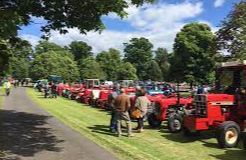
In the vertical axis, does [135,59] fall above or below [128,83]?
above

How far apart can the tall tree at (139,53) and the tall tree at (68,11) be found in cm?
11350

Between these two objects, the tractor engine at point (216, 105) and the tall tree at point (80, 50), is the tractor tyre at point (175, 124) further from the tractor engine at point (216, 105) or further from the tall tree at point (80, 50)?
the tall tree at point (80, 50)

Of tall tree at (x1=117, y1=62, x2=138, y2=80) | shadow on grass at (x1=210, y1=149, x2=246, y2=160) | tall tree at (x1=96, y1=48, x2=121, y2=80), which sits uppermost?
tall tree at (x1=96, y1=48, x2=121, y2=80)

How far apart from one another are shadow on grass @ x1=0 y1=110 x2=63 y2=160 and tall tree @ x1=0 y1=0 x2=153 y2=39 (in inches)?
147

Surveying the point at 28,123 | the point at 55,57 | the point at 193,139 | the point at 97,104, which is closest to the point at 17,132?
the point at 28,123

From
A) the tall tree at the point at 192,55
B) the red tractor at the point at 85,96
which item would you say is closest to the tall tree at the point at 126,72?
the tall tree at the point at 192,55

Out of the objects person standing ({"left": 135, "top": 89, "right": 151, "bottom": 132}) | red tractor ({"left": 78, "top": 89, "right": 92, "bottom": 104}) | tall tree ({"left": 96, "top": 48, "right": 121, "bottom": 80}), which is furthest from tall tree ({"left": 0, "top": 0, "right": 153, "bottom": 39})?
tall tree ({"left": 96, "top": 48, "right": 121, "bottom": 80})

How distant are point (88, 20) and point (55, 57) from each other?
93111 mm

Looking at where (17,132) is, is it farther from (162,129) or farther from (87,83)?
(87,83)

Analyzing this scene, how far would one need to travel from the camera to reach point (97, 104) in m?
35.6

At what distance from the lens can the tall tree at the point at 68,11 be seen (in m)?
15.6

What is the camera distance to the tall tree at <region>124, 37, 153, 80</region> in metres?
135

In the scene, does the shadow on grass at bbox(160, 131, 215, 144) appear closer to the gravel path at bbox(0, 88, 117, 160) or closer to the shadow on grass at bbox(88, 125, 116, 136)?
the shadow on grass at bbox(88, 125, 116, 136)

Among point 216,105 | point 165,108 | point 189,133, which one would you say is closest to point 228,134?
point 216,105
